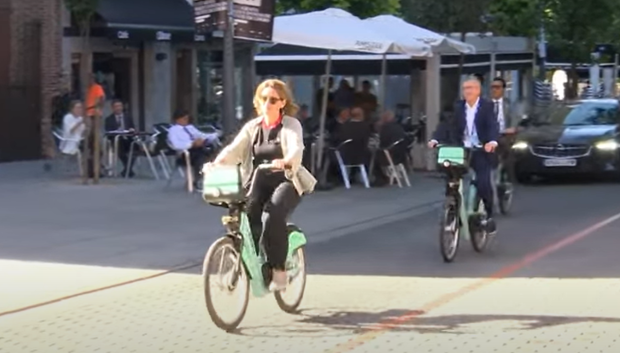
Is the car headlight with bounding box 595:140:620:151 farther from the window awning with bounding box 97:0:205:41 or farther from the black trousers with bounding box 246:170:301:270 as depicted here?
the black trousers with bounding box 246:170:301:270

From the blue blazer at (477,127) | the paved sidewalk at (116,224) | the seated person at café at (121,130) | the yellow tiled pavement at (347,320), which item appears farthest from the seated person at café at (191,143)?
the yellow tiled pavement at (347,320)

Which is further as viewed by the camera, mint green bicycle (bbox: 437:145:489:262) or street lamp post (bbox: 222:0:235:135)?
street lamp post (bbox: 222:0:235:135)

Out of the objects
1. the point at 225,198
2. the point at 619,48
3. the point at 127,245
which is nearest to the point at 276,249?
the point at 225,198

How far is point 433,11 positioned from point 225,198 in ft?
57.7

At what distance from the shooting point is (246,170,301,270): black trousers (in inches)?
364

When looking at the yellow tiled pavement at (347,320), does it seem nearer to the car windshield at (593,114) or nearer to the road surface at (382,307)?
the road surface at (382,307)

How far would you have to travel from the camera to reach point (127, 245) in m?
13.9

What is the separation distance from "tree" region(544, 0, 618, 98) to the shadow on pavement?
2423 cm

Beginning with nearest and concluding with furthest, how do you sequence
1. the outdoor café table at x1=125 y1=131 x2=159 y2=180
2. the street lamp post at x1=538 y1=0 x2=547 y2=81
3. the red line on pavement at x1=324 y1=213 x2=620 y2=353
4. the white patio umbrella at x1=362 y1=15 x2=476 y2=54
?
the red line on pavement at x1=324 y1=213 x2=620 y2=353 < the white patio umbrella at x1=362 y1=15 x2=476 y2=54 < the outdoor café table at x1=125 y1=131 x2=159 y2=180 < the street lamp post at x1=538 y1=0 x2=547 y2=81

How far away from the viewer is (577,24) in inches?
1323

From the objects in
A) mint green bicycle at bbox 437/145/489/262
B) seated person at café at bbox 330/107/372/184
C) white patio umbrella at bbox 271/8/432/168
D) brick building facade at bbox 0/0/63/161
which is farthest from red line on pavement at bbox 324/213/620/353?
brick building facade at bbox 0/0/63/161

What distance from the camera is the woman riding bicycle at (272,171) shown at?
9.28 meters

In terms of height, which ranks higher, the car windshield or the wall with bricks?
the wall with bricks

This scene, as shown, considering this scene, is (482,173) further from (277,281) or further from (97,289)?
(277,281)
